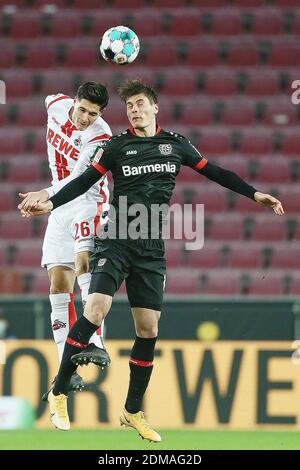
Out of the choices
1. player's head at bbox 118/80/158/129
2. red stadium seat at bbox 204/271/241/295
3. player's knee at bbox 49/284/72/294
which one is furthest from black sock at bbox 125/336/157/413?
red stadium seat at bbox 204/271/241/295

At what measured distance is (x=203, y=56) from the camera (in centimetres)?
1259

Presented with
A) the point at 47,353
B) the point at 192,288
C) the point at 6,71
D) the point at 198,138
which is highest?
the point at 6,71

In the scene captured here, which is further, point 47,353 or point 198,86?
point 198,86

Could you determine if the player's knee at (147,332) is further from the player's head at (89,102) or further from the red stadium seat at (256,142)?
the red stadium seat at (256,142)

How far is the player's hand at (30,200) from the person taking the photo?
5.76 metres

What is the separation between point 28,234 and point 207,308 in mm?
3104

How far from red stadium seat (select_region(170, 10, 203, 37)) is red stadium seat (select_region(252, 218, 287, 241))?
9.15ft

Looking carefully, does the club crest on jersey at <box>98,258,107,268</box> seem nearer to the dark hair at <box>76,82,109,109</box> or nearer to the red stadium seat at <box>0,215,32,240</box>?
the dark hair at <box>76,82,109,109</box>

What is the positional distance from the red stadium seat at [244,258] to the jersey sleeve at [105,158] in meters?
5.00

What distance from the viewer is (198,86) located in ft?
40.8

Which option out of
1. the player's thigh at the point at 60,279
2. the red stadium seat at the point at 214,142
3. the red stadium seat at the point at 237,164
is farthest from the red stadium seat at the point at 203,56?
the player's thigh at the point at 60,279

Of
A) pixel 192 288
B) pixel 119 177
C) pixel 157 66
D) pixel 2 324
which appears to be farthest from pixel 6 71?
pixel 119 177

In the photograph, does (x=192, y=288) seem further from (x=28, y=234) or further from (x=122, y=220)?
(x=122, y=220)

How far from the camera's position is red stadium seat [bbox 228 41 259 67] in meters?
12.5
